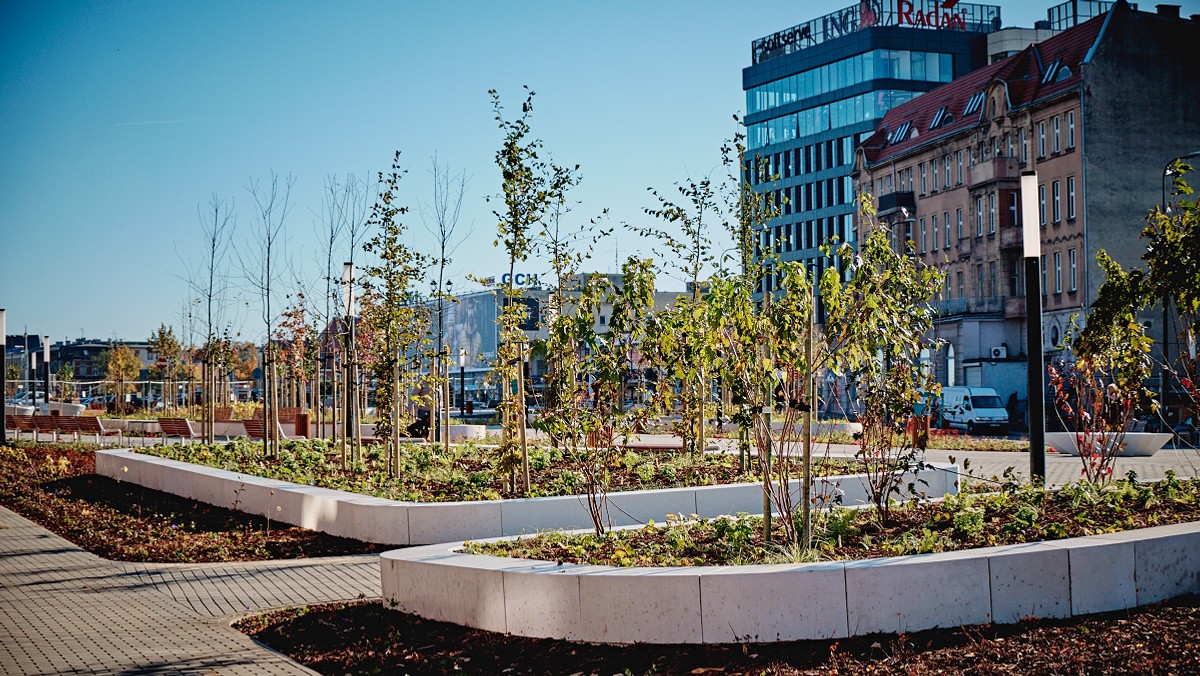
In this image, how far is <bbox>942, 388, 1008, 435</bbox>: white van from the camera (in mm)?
47594

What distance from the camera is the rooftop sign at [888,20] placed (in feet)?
303

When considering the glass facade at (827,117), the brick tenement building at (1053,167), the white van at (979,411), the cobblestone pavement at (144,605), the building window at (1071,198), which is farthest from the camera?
the glass facade at (827,117)

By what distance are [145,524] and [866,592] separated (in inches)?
438

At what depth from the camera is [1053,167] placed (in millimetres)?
59625

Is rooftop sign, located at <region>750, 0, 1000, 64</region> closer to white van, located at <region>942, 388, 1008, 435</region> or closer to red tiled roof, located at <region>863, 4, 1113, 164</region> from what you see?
red tiled roof, located at <region>863, 4, 1113, 164</region>

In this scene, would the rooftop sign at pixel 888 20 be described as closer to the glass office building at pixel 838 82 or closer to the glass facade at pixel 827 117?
the glass office building at pixel 838 82

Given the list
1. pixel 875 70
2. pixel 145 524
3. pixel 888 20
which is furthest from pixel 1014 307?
pixel 145 524

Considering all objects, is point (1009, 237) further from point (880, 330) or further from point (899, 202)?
point (880, 330)

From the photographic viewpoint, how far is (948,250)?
225 feet

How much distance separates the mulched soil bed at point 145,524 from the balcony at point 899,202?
56602 mm

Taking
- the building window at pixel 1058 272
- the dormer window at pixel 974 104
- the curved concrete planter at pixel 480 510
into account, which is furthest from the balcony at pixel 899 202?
the curved concrete planter at pixel 480 510

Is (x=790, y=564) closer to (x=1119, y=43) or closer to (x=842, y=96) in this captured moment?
(x=1119, y=43)

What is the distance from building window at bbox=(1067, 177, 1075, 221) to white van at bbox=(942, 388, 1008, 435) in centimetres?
1273

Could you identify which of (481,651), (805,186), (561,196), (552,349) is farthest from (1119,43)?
(481,651)
